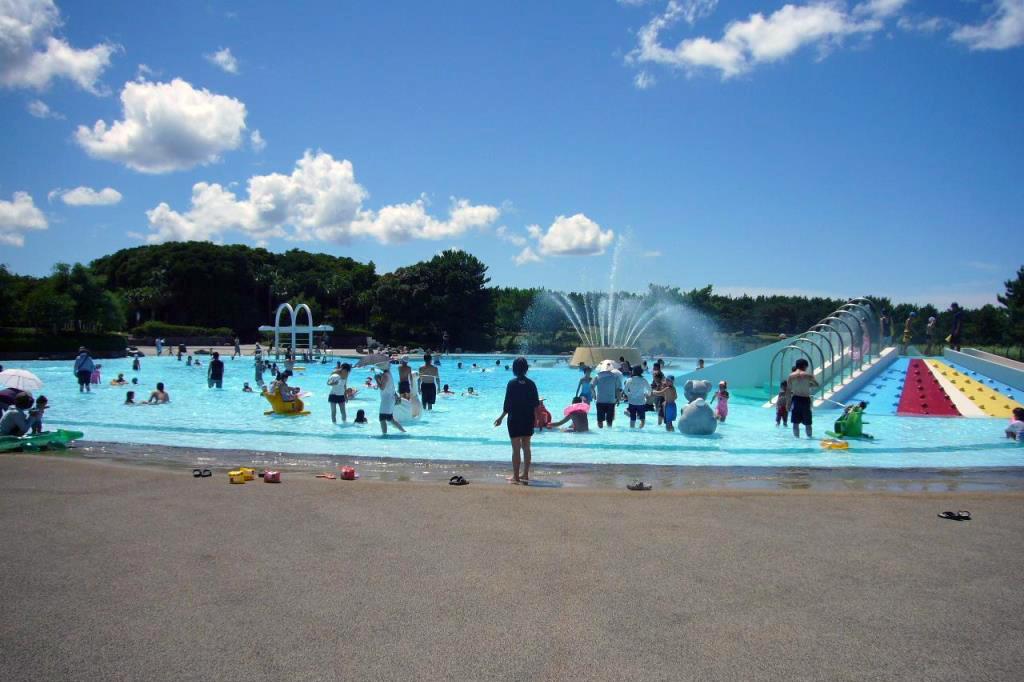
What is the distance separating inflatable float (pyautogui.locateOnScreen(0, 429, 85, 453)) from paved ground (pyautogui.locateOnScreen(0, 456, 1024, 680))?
13.8 ft

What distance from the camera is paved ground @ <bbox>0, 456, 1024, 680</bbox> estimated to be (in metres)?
3.69

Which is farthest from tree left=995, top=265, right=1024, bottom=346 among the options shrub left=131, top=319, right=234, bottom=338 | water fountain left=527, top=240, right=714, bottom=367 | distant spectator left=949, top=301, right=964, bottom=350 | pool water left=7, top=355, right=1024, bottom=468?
shrub left=131, top=319, right=234, bottom=338

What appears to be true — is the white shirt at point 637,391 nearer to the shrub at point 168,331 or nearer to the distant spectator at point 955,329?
the distant spectator at point 955,329

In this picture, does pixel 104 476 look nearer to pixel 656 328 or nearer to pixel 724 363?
pixel 724 363

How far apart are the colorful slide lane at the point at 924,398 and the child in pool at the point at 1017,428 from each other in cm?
475

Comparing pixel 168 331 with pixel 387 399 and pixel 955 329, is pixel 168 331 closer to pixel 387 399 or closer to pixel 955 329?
pixel 387 399

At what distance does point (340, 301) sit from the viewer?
7775cm

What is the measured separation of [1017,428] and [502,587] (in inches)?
503

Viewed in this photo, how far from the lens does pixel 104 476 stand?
8.38 m

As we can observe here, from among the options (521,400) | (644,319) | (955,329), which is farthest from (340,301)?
(521,400)

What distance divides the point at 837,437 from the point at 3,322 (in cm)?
5327

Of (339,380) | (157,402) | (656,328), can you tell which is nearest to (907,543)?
(339,380)

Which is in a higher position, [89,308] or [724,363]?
[89,308]

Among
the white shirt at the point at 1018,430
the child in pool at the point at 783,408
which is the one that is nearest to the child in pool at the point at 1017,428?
the white shirt at the point at 1018,430
